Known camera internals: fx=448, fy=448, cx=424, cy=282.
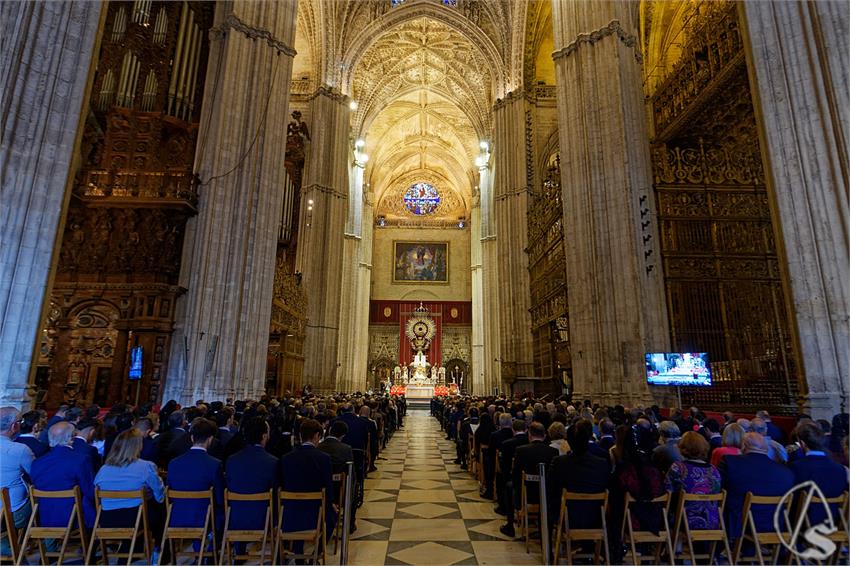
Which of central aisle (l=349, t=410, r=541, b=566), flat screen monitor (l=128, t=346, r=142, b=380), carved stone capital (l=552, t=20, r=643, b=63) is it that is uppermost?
carved stone capital (l=552, t=20, r=643, b=63)

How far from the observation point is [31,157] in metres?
4.81

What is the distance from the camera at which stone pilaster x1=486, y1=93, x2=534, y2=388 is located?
54.9 ft

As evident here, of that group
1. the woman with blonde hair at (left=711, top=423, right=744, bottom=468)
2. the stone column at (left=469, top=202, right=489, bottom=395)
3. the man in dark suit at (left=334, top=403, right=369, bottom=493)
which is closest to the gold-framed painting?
the stone column at (left=469, top=202, right=489, bottom=395)

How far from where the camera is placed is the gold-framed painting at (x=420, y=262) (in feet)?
111

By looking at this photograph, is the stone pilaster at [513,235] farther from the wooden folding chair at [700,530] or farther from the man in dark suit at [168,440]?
the wooden folding chair at [700,530]

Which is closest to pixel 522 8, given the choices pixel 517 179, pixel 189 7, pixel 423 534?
pixel 517 179

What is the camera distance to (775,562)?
2.77m

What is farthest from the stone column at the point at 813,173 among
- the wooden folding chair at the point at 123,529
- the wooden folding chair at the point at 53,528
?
the wooden folding chair at the point at 53,528

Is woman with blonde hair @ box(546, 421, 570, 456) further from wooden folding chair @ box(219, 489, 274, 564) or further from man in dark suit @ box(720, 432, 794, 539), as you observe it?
wooden folding chair @ box(219, 489, 274, 564)

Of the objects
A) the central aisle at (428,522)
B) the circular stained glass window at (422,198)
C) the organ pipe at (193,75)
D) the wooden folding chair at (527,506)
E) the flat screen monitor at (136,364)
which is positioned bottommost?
the central aisle at (428,522)

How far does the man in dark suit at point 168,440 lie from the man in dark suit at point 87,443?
18.4 inches

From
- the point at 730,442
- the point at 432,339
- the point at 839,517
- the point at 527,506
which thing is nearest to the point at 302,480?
the point at 527,506

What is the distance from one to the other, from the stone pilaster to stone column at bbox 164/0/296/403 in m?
9.97

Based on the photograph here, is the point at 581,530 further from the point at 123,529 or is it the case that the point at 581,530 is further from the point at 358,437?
the point at 358,437
